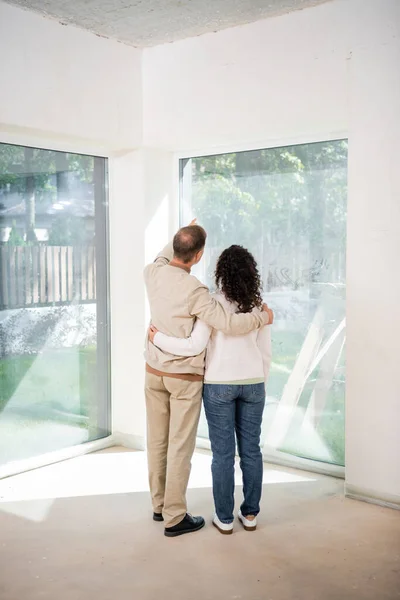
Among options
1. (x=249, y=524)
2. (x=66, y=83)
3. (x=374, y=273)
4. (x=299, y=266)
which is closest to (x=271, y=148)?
(x=299, y=266)

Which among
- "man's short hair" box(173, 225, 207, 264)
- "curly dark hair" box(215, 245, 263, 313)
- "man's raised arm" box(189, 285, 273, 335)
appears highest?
"man's short hair" box(173, 225, 207, 264)

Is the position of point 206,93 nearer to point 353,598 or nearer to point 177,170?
point 177,170

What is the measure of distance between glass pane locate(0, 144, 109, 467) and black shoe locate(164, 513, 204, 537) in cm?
142

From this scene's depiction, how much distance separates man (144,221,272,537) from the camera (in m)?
3.26

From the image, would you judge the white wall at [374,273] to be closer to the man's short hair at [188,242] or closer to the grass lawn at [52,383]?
the man's short hair at [188,242]

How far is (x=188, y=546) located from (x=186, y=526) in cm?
16

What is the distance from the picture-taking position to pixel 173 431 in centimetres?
338

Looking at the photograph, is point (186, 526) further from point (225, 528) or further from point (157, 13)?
point (157, 13)

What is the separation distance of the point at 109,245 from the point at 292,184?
1.38m

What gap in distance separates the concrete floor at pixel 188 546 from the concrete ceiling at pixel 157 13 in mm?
2737

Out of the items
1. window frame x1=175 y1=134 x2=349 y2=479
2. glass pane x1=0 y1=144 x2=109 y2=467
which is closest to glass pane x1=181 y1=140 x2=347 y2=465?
window frame x1=175 y1=134 x2=349 y2=479

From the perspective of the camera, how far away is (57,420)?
464cm

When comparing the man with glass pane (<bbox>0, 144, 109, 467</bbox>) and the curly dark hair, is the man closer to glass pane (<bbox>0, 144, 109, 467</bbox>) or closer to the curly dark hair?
the curly dark hair

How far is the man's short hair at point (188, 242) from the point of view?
333cm
